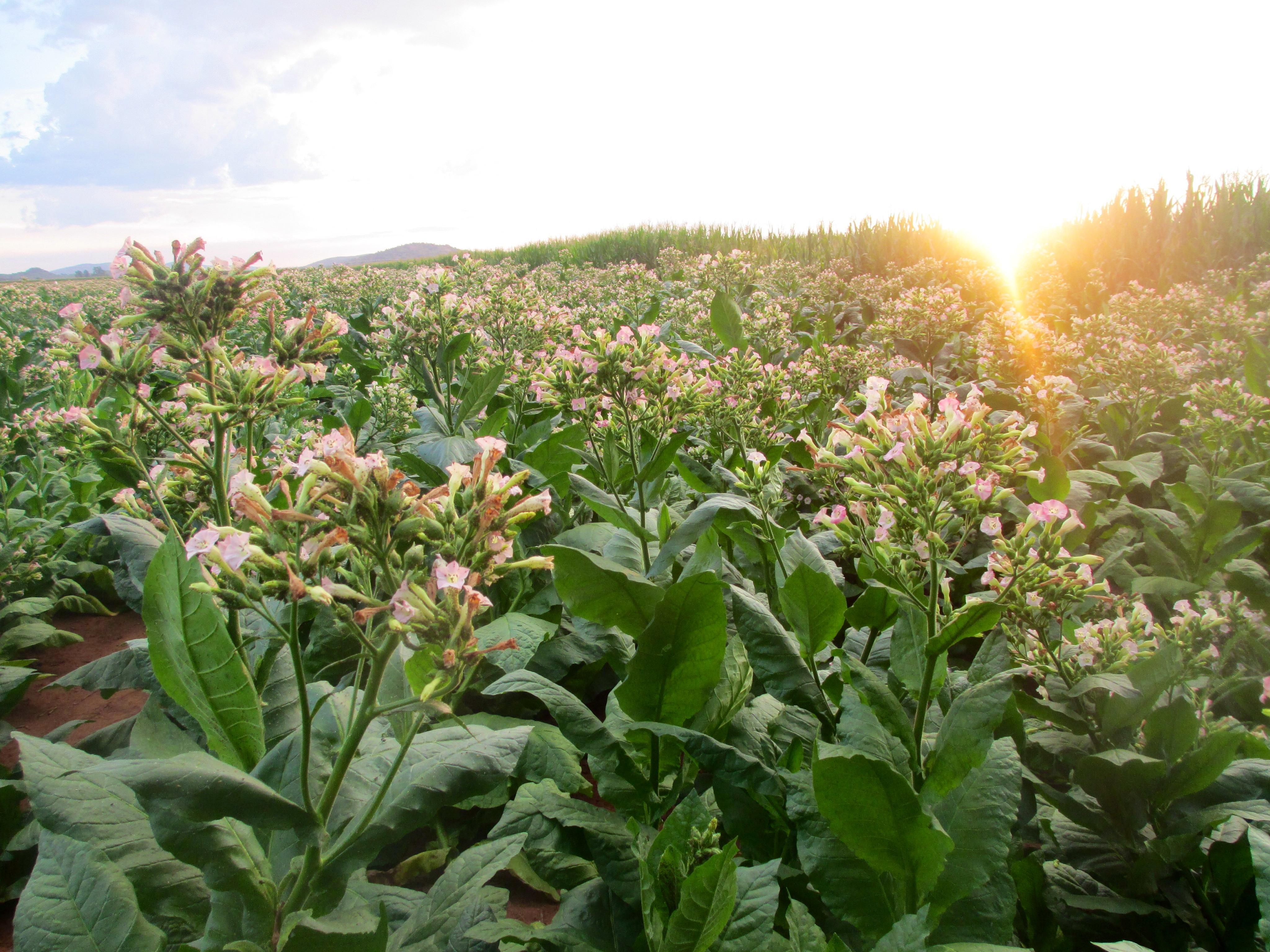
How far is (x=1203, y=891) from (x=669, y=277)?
10.7m

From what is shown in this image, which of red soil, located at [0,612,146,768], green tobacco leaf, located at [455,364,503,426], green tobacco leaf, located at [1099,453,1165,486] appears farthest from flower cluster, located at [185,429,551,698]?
green tobacco leaf, located at [1099,453,1165,486]

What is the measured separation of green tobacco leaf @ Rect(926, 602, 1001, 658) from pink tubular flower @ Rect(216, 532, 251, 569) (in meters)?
1.24

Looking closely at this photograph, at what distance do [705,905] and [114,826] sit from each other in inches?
42.2

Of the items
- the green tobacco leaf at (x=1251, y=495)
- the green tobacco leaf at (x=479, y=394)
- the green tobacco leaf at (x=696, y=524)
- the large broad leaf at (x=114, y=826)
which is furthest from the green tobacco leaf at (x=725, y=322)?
the large broad leaf at (x=114, y=826)

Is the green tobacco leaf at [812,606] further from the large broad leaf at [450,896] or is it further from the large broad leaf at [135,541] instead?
the large broad leaf at [135,541]

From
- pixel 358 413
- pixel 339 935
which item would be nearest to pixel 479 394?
pixel 358 413

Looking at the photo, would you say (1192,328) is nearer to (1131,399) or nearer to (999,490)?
(1131,399)

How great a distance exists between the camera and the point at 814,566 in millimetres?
2045

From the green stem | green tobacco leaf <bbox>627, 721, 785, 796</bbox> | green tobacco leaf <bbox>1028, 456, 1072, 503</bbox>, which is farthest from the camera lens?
green tobacco leaf <bbox>1028, 456, 1072, 503</bbox>

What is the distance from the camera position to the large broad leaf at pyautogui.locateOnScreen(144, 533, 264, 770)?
1297 mm

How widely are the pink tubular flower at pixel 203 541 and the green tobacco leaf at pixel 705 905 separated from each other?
0.94 meters

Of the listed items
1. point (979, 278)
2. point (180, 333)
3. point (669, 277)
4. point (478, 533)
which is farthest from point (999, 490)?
point (669, 277)

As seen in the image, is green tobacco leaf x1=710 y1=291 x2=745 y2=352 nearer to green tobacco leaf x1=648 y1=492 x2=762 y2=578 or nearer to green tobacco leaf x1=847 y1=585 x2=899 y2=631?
green tobacco leaf x1=648 y1=492 x2=762 y2=578

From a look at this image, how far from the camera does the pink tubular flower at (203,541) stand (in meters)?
1.05
